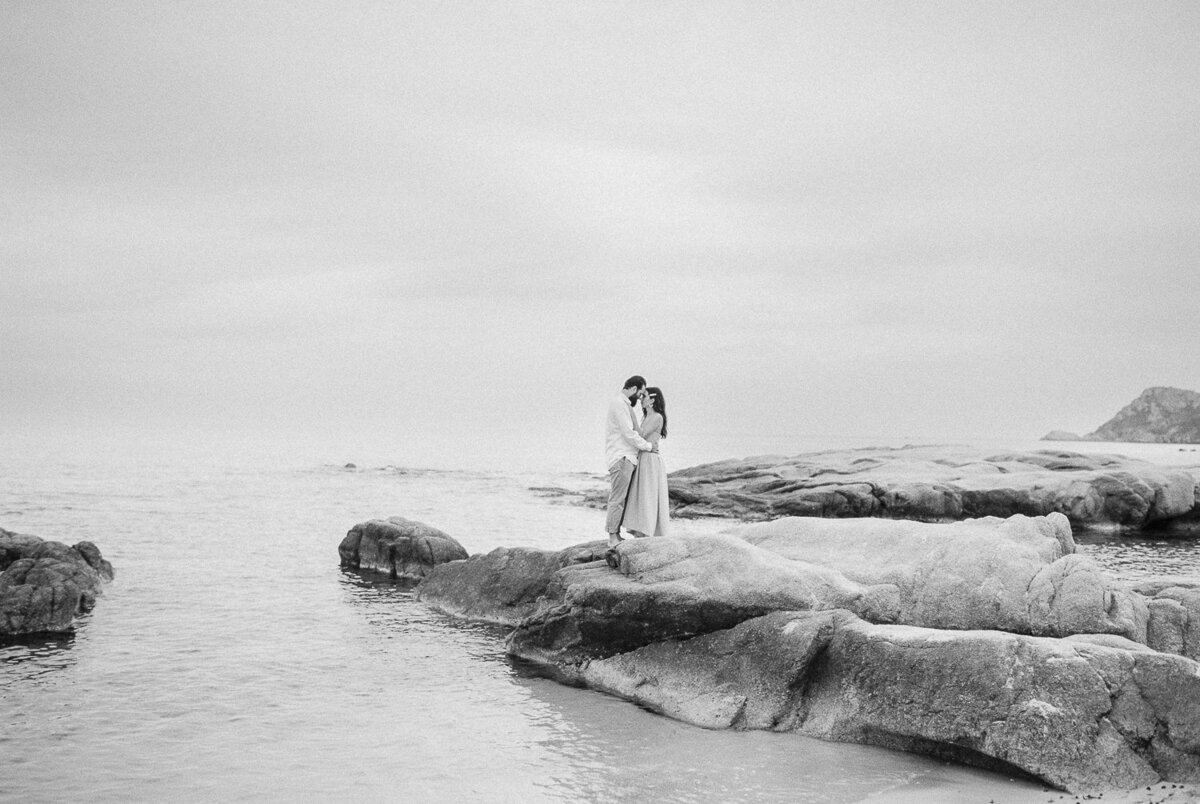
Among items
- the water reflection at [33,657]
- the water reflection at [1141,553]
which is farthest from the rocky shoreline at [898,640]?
the water reflection at [1141,553]

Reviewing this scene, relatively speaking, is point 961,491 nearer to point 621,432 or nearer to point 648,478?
point 648,478

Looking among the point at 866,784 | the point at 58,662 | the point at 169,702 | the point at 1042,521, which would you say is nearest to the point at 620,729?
the point at 866,784

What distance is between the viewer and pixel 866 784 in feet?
33.9

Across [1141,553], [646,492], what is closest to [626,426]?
[646,492]

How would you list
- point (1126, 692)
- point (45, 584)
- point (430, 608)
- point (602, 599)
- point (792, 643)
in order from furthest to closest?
point (430, 608) < point (45, 584) < point (602, 599) < point (792, 643) < point (1126, 692)

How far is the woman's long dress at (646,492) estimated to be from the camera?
1834cm

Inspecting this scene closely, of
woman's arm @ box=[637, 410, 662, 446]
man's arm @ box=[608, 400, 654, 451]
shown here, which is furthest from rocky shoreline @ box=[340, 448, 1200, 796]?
woman's arm @ box=[637, 410, 662, 446]

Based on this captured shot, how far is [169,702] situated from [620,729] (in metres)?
7.38

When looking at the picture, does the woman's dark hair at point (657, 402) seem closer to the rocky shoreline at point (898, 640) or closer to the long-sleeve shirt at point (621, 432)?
the long-sleeve shirt at point (621, 432)

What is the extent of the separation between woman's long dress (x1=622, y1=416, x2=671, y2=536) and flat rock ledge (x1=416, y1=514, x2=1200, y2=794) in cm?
199

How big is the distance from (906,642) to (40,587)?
1759 centimetres

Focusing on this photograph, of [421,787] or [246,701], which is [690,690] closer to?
[421,787]

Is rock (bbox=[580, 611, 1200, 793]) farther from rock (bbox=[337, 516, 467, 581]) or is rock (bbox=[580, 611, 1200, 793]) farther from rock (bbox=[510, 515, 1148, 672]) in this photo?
rock (bbox=[337, 516, 467, 581])

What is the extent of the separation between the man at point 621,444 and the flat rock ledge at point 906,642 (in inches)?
85.2
